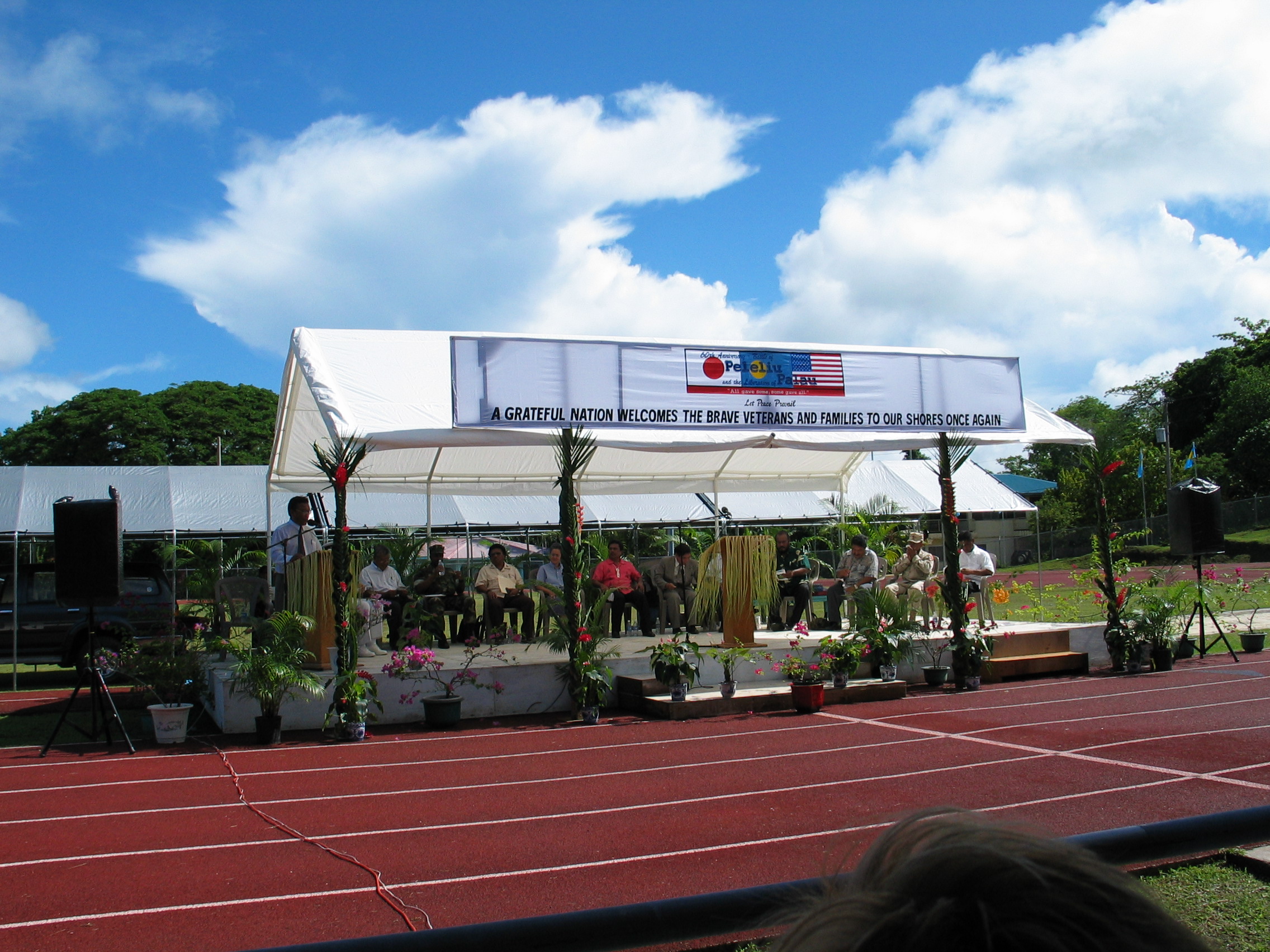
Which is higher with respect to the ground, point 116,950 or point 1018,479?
point 1018,479

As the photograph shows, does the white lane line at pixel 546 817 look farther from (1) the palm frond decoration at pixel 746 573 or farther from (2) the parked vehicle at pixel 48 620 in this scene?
(2) the parked vehicle at pixel 48 620

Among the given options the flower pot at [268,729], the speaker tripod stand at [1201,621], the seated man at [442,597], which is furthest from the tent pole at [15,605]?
the speaker tripod stand at [1201,621]

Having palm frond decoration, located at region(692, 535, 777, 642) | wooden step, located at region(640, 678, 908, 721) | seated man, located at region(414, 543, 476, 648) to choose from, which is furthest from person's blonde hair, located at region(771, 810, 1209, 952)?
seated man, located at region(414, 543, 476, 648)

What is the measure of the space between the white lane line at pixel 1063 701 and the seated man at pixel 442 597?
591 cm

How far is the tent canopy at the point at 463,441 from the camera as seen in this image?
10156 mm

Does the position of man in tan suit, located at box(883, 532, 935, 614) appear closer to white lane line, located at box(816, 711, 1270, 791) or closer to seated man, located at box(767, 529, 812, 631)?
seated man, located at box(767, 529, 812, 631)

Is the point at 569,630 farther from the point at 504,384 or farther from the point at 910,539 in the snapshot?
the point at 910,539

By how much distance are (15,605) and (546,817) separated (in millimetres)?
10389

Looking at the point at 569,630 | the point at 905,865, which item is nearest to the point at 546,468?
the point at 569,630

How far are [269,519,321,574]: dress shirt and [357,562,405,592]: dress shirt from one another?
1.06 m

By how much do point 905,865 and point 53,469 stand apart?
1931cm

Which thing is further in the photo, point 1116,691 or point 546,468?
point 546,468

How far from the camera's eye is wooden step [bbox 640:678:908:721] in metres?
9.94

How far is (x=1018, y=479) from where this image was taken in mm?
45031
